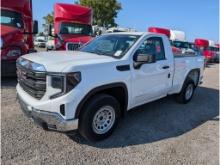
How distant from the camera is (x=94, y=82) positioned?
387cm

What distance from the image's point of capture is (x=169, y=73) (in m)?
5.75

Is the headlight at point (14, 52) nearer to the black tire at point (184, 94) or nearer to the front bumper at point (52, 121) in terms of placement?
the front bumper at point (52, 121)

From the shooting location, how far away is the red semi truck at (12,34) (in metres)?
7.52

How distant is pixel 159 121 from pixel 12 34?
5.21m

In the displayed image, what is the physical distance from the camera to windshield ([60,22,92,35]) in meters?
12.4

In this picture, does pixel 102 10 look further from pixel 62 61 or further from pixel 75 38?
pixel 62 61

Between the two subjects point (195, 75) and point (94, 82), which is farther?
point (195, 75)

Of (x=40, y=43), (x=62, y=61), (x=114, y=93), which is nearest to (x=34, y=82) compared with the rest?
(x=62, y=61)

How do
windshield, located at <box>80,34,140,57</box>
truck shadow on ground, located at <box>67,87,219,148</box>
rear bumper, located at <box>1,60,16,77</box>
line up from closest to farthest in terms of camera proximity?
truck shadow on ground, located at <box>67,87,219,148</box>
windshield, located at <box>80,34,140,57</box>
rear bumper, located at <box>1,60,16,77</box>

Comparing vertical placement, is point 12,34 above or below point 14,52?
above

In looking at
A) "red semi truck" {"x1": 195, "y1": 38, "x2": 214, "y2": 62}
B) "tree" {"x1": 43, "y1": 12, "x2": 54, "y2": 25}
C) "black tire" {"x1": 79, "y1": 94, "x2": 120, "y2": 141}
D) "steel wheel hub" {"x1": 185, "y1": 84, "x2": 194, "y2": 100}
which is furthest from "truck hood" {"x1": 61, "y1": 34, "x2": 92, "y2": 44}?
"tree" {"x1": 43, "y1": 12, "x2": 54, "y2": 25}

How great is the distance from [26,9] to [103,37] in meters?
6.05

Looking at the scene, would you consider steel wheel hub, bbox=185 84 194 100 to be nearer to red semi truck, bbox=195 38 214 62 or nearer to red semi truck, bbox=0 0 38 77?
red semi truck, bbox=0 0 38 77

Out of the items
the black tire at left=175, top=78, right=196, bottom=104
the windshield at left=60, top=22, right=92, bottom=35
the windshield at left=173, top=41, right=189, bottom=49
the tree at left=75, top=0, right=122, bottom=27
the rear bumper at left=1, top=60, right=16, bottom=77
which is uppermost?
the tree at left=75, top=0, right=122, bottom=27
